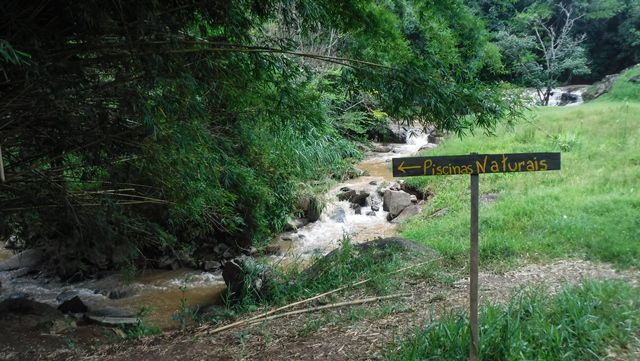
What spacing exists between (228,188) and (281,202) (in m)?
3.05

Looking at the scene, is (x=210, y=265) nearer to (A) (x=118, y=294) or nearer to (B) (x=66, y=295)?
(A) (x=118, y=294)

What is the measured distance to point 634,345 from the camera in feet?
9.91

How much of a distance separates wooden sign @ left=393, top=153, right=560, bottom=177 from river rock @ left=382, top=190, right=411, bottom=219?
8.13m

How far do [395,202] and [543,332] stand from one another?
26.5ft

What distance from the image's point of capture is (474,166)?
2766mm

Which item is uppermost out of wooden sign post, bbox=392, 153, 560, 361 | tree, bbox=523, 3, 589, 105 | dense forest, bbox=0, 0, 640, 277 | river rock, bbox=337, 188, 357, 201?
tree, bbox=523, 3, 589, 105

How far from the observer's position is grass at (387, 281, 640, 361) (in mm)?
2973

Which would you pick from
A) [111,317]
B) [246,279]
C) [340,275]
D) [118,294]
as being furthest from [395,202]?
[111,317]

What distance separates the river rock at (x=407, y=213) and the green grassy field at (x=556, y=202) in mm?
470

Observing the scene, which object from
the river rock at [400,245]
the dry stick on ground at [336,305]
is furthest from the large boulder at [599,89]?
the dry stick on ground at [336,305]

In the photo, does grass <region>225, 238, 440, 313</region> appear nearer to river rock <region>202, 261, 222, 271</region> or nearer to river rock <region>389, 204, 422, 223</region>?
river rock <region>202, 261, 222, 271</region>

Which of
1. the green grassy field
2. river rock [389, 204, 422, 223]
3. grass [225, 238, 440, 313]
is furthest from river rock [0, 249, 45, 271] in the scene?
river rock [389, 204, 422, 223]

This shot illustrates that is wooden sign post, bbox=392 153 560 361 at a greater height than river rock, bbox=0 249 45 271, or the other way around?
wooden sign post, bbox=392 153 560 361

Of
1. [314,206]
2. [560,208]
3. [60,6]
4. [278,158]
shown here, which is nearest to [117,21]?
[60,6]
